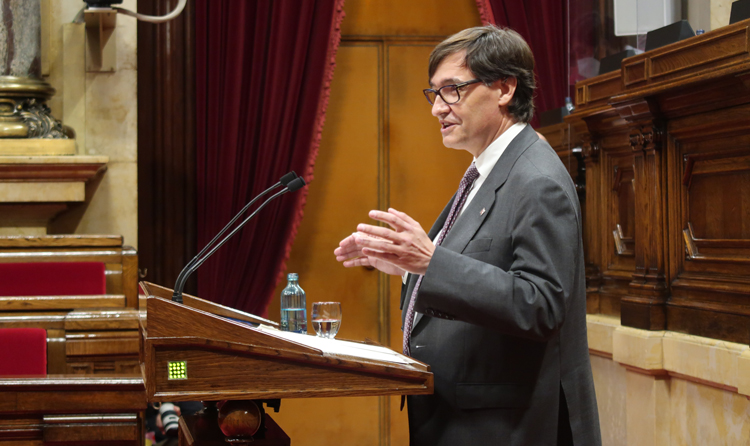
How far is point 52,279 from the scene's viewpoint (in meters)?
3.04

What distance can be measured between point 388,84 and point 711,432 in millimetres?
2560

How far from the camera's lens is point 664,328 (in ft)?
8.73

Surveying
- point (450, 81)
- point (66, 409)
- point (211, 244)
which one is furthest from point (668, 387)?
point (66, 409)

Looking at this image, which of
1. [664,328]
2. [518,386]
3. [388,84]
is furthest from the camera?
[388,84]

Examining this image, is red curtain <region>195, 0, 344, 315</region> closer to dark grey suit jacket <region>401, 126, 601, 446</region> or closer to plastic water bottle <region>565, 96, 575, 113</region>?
plastic water bottle <region>565, 96, 575, 113</region>

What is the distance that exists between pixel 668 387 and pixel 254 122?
2.39 meters

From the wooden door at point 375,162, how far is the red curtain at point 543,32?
18 centimetres

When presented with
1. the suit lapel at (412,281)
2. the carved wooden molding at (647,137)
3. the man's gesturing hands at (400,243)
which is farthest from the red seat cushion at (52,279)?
the carved wooden molding at (647,137)

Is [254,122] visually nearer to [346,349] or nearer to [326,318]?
[326,318]

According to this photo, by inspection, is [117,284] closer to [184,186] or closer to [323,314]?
[184,186]

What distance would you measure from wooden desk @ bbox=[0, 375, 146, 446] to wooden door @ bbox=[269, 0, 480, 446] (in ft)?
7.01

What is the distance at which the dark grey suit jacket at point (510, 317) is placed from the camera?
1.26m

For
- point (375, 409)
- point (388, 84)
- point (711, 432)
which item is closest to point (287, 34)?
point (388, 84)

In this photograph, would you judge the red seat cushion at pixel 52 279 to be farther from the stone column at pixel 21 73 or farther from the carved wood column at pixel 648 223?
the carved wood column at pixel 648 223
